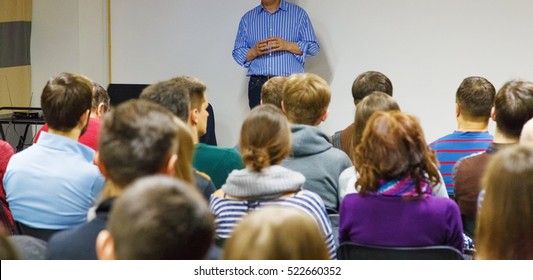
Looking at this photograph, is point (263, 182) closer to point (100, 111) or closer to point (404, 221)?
point (404, 221)

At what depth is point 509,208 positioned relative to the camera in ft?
5.38

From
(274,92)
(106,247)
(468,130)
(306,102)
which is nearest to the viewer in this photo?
(106,247)

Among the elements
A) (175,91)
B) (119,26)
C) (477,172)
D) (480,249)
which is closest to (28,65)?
(119,26)

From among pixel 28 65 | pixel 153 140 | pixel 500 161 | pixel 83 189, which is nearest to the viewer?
pixel 500 161

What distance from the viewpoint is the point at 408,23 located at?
5.73m

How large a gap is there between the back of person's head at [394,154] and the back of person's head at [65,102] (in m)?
1.07

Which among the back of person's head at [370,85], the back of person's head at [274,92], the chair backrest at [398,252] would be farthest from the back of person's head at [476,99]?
the chair backrest at [398,252]

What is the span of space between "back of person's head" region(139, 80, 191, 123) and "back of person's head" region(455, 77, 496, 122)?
4.18 ft

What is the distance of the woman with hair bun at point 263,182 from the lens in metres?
2.32

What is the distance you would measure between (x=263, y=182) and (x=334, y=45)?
3780 mm

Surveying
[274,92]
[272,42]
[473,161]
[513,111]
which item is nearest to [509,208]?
[473,161]

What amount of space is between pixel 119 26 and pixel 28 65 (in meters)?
0.83

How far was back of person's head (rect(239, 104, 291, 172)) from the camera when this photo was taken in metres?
2.36
